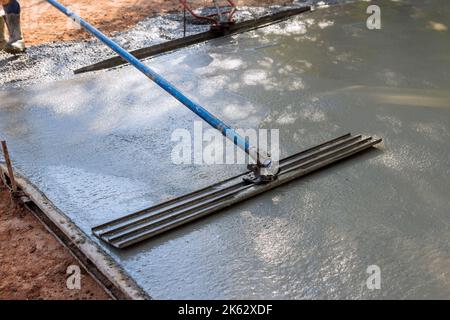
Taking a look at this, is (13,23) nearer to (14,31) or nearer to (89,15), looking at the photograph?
(14,31)

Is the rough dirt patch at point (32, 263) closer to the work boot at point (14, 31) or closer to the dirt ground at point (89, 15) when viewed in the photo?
the work boot at point (14, 31)

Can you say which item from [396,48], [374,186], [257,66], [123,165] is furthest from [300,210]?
[396,48]

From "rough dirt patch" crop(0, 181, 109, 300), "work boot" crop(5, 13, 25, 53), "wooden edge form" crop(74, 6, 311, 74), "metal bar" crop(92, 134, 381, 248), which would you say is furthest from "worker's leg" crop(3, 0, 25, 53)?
"metal bar" crop(92, 134, 381, 248)

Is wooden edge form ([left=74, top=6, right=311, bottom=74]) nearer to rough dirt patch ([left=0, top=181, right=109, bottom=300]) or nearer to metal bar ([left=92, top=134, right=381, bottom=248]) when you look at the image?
rough dirt patch ([left=0, top=181, right=109, bottom=300])

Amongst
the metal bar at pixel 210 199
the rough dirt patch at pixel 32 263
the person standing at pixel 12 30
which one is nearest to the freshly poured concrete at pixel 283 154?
the metal bar at pixel 210 199

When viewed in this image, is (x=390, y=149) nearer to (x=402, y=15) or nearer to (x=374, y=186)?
(x=374, y=186)

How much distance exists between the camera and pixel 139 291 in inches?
104

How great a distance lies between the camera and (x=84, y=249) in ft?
9.64

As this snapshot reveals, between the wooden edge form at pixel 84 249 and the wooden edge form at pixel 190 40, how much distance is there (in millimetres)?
2429

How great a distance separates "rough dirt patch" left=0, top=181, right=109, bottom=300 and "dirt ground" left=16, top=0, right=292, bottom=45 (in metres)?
3.93

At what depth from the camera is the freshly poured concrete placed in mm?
2783

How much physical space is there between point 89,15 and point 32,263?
17.6 feet

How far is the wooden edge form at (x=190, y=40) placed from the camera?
577 centimetres

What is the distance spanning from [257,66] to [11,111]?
2.55m
